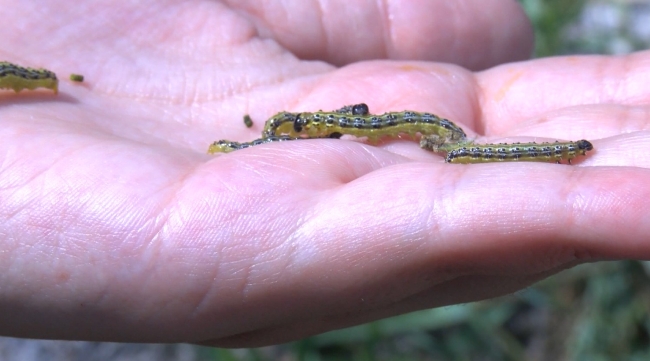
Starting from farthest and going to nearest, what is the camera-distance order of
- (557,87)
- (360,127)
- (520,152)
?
(557,87) → (360,127) → (520,152)

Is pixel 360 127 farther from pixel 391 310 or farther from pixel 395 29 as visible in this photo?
pixel 395 29

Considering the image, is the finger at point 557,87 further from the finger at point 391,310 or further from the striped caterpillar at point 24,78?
the striped caterpillar at point 24,78

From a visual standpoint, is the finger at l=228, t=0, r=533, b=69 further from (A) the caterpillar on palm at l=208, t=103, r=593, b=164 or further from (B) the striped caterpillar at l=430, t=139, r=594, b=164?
(B) the striped caterpillar at l=430, t=139, r=594, b=164

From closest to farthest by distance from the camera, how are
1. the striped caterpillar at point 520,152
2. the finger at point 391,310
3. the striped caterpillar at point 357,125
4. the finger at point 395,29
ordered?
1. the finger at point 391,310
2. the striped caterpillar at point 520,152
3. the striped caterpillar at point 357,125
4. the finger at point 395,29

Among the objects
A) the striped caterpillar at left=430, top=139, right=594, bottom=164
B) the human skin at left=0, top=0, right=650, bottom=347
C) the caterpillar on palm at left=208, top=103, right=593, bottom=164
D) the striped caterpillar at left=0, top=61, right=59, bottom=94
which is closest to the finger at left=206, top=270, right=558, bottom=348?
the human skin at left=0, top=0, right=650, bottom=347

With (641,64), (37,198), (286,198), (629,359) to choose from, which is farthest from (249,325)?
(629,359)

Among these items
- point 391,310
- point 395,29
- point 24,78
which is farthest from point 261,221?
point 395,29

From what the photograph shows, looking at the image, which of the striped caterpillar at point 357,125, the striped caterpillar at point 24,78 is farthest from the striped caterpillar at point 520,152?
the striped caterpillar at point 24,78
